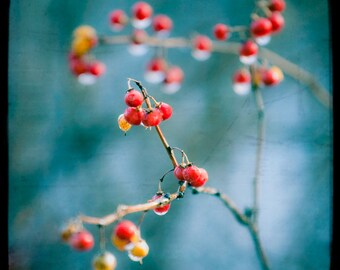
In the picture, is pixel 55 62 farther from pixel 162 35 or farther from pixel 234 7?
pixel 234 7

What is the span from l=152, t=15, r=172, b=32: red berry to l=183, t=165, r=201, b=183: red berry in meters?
0.59

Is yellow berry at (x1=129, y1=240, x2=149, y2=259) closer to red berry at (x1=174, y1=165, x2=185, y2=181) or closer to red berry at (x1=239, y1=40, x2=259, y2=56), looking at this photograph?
red berry at (x1=174, y1=165, x2=185, y2=181)

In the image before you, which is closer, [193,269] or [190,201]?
[193,269]

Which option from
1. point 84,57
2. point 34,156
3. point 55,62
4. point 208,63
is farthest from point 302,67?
point 34,156

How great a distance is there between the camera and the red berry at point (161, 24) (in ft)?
4.23

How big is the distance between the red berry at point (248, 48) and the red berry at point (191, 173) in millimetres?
471

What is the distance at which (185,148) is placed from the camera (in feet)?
5.35

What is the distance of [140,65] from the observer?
1572 mm

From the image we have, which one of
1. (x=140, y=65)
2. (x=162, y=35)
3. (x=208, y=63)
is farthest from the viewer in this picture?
(x=208, y=63)

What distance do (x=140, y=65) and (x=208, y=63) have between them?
0.29 metres

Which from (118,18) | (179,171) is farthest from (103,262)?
→ (118,18)

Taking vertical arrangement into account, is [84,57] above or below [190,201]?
above

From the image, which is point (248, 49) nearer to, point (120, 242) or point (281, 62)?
point (281, 62)

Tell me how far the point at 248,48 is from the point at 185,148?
0.56 metres
